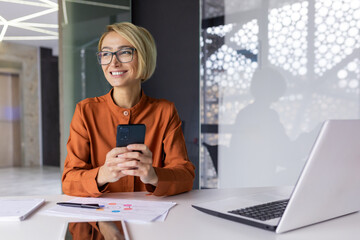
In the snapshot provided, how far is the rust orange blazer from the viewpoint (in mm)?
1474

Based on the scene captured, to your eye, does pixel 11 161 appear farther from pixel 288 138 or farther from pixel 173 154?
pixel 173 154

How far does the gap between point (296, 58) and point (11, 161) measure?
5.69 meters

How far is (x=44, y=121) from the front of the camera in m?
7.77

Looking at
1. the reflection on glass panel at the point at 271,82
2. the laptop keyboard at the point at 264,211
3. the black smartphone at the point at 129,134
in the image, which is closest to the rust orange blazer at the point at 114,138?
the black smartphone at the point at 129,134

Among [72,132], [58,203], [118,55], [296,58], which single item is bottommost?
[58,203]

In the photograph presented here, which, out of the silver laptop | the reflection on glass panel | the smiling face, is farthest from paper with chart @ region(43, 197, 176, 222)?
the reflection on glass panel

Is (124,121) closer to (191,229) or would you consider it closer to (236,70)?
(191,229)

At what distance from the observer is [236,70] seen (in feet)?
11.6

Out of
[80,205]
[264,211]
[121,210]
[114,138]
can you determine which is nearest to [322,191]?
[264,211]

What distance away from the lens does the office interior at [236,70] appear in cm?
316

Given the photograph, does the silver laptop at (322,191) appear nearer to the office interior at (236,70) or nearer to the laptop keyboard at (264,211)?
the laptop keyboard at (264,211)

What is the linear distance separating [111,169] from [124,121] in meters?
0.43

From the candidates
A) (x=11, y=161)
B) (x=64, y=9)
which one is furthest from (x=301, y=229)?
(x=11, y=161)

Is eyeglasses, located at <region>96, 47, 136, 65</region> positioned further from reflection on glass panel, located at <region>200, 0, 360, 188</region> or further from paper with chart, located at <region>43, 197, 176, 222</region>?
reflection on glass panel, located at <region>200, 0, 360, 188</region>
